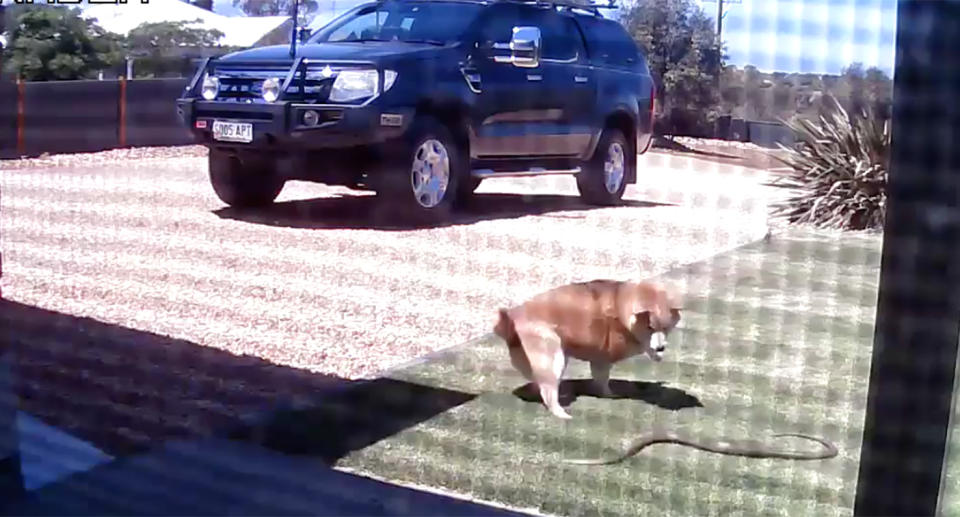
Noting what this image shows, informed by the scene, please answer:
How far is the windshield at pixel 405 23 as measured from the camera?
13.4 feet

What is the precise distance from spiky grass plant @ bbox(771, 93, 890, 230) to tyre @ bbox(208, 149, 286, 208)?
1.79 metres

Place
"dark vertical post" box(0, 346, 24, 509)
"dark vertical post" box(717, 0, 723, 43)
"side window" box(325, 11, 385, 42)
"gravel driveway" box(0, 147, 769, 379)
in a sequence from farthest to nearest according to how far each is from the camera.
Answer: "gravel driveway" box(0, 147, 769, 379) < "side window" box(325, 11, 385, 42) < "dark vertical post" box(717, 0, 723, 43) < "dark vertical post" box(0, 346, 24, 509)

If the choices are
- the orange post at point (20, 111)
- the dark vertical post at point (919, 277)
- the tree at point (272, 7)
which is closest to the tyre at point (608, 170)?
the tree at point (272, 7)

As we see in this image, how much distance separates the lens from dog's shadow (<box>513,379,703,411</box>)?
386 cm

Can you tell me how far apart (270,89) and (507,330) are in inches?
41.7

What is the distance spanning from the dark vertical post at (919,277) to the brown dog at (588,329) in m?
1.35

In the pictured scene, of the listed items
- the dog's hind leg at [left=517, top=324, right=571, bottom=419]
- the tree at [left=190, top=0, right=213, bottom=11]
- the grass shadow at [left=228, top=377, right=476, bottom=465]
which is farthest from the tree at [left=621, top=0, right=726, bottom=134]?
the tree at [left=190, top=0, right=213, bottom=11]

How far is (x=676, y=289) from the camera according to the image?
169 inches

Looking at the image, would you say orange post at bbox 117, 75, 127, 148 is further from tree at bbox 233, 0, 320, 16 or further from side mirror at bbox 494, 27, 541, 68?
side mirror at bbox 494, 27, 541, 68

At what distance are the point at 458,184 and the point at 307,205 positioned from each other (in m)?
0.58

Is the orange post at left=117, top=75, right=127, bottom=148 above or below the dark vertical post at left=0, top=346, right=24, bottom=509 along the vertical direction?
above

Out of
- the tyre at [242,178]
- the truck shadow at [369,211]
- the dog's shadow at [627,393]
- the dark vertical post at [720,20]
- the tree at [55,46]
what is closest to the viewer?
the tree at [55,46]

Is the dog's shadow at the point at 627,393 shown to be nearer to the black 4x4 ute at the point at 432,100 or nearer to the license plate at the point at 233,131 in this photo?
the black 4x4 ute at the point at 432,100

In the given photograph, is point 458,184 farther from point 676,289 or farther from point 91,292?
point 91,292
